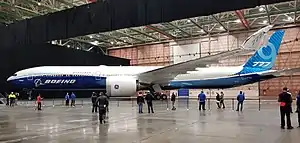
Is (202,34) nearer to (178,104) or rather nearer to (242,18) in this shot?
(242,18)

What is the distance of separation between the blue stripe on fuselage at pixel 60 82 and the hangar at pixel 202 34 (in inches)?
269

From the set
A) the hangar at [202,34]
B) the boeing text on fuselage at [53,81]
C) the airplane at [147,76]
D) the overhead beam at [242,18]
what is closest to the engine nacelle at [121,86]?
the airplane at [147,76]

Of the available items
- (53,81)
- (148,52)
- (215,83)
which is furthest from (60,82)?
(148,52)

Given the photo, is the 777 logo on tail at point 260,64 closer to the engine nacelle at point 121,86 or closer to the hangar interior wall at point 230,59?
the hangar interior wall at point 230,59

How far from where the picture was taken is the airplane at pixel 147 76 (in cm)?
2311

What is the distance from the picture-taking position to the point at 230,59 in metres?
41.9

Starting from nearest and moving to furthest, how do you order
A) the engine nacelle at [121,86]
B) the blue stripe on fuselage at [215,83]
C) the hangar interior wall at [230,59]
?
the engine nacelle at [121,86] → the blue stripe on fuselage at [215,83] → the hangar interior wall at [230,59]

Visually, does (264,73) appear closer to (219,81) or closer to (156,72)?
(219,81)

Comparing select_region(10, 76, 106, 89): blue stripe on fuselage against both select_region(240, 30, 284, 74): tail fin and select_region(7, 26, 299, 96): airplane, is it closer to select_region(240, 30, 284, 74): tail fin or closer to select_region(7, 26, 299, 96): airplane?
select_region(7, 26, 299, 96): airplane

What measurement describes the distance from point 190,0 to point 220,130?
4.57m

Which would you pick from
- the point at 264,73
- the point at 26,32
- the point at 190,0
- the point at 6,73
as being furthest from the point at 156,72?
the point at 6,73

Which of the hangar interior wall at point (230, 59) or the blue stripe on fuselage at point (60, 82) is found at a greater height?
the hangar interior wall at point (230, 59)

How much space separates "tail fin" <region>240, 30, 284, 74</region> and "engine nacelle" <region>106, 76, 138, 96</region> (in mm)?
13813

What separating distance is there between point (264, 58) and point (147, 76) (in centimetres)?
1311
